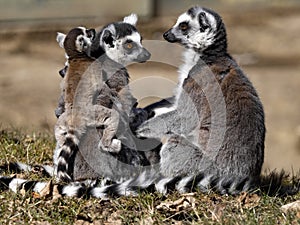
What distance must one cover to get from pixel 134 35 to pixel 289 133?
5.88m

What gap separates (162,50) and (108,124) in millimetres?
8355

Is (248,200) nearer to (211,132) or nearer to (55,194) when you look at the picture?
(211,132)

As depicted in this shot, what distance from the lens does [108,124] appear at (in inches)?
187

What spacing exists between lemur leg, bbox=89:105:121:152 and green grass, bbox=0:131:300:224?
0.40 m

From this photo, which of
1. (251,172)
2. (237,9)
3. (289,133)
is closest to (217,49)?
(251,172)

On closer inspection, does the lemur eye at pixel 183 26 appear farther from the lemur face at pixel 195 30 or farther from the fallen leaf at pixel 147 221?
the fallen leaf at pixel 147 221

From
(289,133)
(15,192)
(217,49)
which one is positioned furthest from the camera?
(289,133)

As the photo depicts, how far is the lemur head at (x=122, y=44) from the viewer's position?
5.15m

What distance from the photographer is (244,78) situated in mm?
4914

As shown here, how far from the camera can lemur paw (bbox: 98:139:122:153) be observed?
4.71 m

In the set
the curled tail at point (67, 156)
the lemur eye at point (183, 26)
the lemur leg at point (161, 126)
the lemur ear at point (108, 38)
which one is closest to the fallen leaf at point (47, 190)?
the curled tail at point (67, 156)

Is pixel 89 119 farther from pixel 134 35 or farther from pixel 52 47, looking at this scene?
pixel 52 47

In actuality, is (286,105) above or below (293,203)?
below

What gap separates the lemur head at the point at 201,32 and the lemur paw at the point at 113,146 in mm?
996
